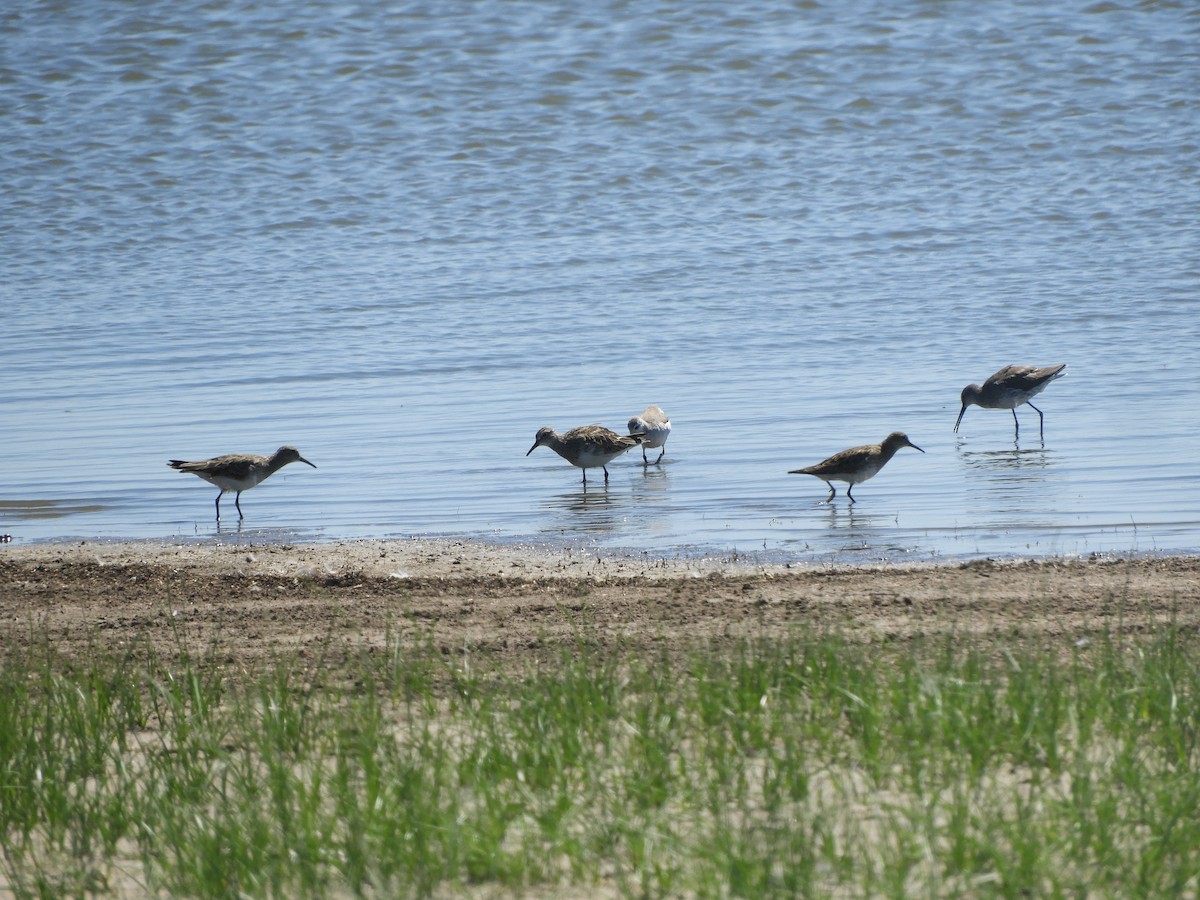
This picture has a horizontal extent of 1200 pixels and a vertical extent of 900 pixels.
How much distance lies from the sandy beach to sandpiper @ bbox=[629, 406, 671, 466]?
4377mm

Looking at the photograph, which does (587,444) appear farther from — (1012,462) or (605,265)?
(605,265)

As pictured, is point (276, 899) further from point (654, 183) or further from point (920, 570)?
point (654, 183)

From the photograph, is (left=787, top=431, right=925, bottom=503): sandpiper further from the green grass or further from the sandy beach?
the green grass

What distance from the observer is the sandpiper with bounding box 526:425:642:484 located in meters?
14.4

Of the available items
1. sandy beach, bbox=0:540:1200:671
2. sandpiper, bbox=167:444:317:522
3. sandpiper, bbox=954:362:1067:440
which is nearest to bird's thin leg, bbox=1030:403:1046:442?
sandpiper, bbox=954:362:1067:440

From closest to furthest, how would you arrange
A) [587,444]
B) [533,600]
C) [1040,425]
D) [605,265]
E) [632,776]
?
1. [632,776]
2. [533,600]
3. [587,444]
4. [1040,425]
5. [605,265]

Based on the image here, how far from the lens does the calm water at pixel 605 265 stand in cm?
1327

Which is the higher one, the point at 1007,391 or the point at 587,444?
the point at 1007,391

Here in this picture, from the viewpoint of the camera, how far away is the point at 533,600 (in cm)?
872

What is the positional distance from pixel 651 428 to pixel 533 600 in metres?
6.50

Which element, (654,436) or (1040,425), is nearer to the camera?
(654,436)

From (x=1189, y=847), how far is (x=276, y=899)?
2768 mm

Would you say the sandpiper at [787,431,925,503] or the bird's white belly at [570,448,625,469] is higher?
the bird's white belly at [570,448,625,469]

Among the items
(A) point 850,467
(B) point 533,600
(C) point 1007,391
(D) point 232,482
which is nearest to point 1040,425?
(C) point 1007,391
